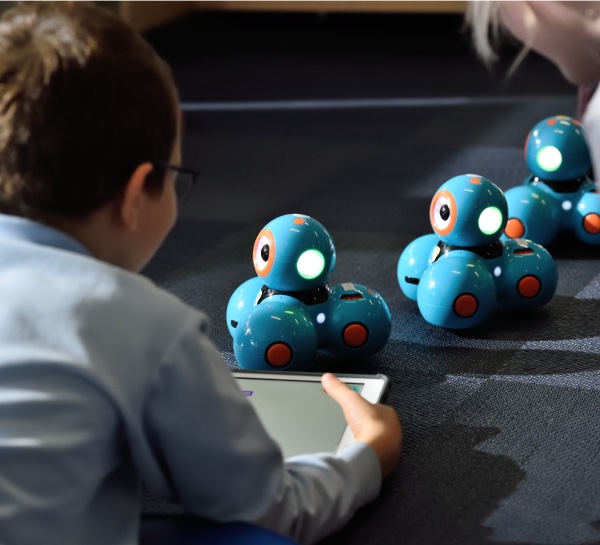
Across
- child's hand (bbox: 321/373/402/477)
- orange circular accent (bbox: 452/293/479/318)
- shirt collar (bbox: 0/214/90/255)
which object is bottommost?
orange circular accent (bbox: 452/293/479/318)

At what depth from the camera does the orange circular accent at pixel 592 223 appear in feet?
6.06

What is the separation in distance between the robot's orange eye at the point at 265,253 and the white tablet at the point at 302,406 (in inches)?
6.9

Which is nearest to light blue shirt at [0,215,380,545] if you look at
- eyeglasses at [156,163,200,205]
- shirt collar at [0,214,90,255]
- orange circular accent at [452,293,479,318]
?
shirt collar at [0,214,90,255]

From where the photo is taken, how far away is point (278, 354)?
1.37m

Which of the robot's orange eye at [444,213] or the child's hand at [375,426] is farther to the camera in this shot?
the robot's orange eye at [444,213]

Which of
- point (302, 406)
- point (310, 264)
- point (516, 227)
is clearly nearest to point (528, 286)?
point (516, 227)

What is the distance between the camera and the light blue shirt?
0.72 m

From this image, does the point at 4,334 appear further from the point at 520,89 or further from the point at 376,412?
the point at 520,89

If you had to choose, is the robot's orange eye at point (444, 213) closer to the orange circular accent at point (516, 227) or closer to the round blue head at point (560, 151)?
the orange circular accent at point (516, 227)

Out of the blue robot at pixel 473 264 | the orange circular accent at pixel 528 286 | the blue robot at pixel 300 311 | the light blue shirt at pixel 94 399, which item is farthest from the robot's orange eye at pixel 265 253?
the light blue shirt at pixel 94 399

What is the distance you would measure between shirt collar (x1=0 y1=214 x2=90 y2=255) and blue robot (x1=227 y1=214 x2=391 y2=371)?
626 mm

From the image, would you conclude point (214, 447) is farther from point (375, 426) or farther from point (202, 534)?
point (375, 426)

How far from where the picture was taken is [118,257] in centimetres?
83

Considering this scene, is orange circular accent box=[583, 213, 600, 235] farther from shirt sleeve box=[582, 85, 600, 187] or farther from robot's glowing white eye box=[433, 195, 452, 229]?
shirt sleeve box=[582, 85, 600, 187]
